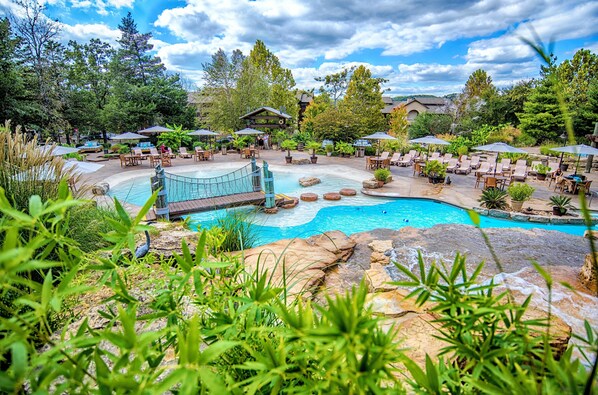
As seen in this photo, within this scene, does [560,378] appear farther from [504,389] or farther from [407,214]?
[407,214]

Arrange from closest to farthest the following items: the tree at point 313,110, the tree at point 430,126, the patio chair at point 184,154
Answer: the patio chair at point 184,154, the tree at point 430,126, the tree at point 313,110

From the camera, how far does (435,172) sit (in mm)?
13398

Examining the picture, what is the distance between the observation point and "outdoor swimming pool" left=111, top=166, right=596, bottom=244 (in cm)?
877

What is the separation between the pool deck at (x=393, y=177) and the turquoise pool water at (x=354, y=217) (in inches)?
21.8

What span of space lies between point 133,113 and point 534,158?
28656mm

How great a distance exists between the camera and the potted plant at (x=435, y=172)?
43.2 ft

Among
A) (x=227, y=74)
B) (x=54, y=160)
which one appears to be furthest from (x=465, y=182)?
(x=227, y=74)

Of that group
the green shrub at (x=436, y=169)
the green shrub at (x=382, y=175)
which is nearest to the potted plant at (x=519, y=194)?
the green shrub at (x=436, y=169)

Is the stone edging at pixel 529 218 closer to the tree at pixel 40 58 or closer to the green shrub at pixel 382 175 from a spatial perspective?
the green shrub at pixel 382 175

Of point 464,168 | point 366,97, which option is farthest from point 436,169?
point 366,97

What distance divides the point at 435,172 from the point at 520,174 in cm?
342

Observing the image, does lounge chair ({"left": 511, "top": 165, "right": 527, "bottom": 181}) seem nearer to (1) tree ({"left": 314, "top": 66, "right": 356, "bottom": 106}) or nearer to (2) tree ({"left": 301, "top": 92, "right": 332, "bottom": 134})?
(2) tree ({"left": 301, "top": 92, "right": 332, "bottom": 134})

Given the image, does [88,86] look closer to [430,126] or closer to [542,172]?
[430,126]

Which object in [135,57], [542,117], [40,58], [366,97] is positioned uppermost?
[135,57]
